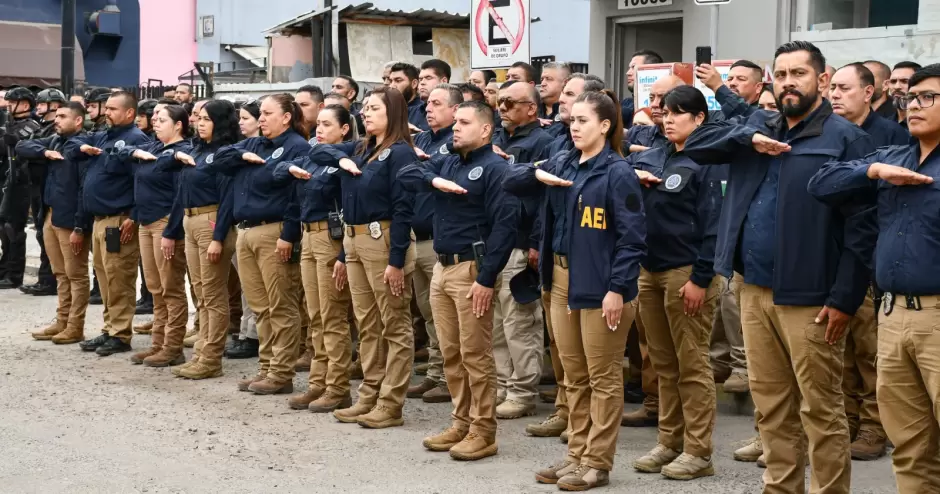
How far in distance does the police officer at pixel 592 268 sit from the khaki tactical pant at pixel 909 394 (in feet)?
5.20

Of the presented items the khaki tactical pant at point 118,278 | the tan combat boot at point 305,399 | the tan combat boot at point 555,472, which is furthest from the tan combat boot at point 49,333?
the tan combat boot at point 555,472

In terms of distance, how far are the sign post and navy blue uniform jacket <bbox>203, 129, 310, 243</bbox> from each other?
5.81 feet

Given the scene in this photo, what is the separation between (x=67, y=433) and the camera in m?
8.23

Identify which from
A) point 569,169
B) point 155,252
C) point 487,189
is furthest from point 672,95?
point 155,252

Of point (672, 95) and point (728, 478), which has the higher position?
point (672, 95)

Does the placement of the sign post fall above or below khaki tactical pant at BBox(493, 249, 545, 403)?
above

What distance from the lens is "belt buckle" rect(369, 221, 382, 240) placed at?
840 centimetres

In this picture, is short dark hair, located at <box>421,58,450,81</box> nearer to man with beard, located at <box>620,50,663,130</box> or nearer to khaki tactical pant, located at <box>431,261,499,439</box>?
man with beard, located at <box>620,50,663,130</box>

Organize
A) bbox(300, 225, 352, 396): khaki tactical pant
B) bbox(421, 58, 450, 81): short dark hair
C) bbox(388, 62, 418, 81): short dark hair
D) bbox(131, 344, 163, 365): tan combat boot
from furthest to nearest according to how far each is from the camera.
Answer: bbox(388, 62, 418, 81): short dark hair
bbox(421, 58, 450, 81): short dark hair
bbox(131, 344, 163, 365): tan combat boot
bbox(300, 225, 352, 396): khaki tactical pant

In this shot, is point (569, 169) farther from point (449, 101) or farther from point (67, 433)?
point (67, 433)

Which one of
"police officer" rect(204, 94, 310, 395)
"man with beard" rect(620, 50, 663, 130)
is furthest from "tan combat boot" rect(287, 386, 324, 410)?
"man with beard" rect(620, 50, 663, 130)

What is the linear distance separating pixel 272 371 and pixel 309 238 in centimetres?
127

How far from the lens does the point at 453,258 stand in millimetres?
7652

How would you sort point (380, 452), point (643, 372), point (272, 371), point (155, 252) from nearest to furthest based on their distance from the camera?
1. point (380, 452)
2. point (643, 372)
3. point (272, 371)
4. point (155, 252)
